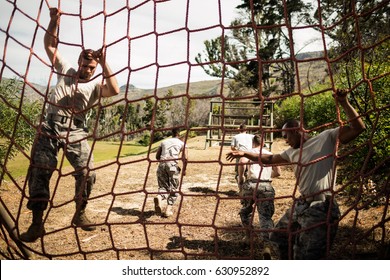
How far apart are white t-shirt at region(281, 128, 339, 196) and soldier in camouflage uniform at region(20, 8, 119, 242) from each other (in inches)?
54.5

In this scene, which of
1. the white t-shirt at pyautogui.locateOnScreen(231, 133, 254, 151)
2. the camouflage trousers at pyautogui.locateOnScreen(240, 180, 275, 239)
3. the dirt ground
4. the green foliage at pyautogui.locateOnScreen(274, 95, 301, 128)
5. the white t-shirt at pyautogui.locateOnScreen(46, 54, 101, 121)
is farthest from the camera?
the green foliage at pyautogui.locateOnScreen(274, 95, 301, 128)

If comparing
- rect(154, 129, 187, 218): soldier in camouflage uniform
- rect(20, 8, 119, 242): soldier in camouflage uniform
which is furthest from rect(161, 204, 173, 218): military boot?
rect(20, 8, 119, 242): soldier in camouflage uniform

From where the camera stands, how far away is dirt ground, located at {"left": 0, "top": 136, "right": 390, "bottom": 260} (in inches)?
87.1

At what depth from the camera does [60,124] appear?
2645mm

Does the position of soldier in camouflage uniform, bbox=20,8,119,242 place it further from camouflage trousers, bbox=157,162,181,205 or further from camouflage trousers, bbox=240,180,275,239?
camouflage trousers, bbox=157,162,181,205

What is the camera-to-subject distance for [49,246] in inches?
133

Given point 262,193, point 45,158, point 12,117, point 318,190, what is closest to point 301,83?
point 12,117

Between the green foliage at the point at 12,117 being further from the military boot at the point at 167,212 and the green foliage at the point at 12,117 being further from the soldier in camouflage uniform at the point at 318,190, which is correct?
the soldier in camouflage uniform at the point at 318,190

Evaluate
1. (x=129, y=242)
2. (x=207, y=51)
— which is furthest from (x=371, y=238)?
(x=207, y=51)

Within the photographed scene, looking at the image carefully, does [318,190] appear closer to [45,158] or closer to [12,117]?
[45,158]

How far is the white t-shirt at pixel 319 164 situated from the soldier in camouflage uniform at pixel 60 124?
4.54 feet

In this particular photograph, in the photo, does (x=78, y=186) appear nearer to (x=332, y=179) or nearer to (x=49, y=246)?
(x=49, y=246)

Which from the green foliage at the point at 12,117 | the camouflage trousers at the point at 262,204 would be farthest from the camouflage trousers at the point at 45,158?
the green foliage at the point at 12,117

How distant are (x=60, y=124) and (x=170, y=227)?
186cm
